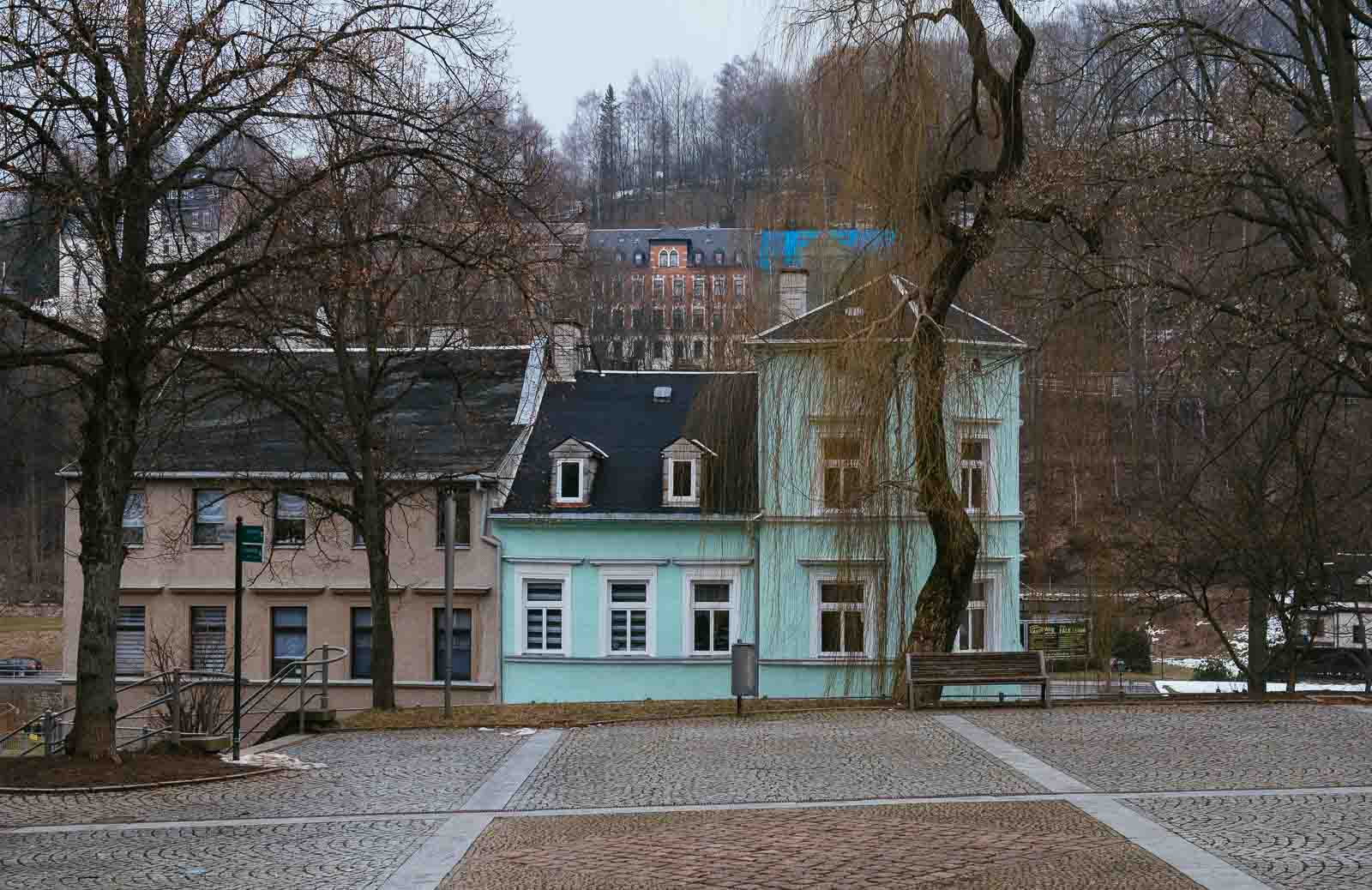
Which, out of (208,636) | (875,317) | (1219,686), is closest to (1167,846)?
(875,317)

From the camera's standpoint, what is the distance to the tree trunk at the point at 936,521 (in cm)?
2128

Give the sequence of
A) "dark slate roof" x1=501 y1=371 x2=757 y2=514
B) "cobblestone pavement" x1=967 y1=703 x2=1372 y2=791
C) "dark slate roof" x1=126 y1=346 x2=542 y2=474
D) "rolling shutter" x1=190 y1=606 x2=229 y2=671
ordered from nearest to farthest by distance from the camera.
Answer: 1. "cobblestone pavement" x1=967 y1=703 x2=1372 y2=791
2. "dark slate roof" x1=501 y1=371 x2=757 y2=514
3. "dark slate roof" x1=126 y1=346 x2=542 y2=474
4. "rolling shutter" x1=190 y1=606 x2=229 y2=671

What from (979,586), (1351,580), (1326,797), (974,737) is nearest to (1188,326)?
(974,737)

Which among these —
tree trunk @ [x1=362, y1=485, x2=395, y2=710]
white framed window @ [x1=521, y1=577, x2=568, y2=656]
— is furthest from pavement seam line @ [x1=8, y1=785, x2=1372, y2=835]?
white framed window @ [x1=521, y1=577, x2=568, y2=656]

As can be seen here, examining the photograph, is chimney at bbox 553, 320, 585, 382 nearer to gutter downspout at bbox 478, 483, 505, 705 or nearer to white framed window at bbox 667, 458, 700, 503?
white framed window at bbox 667, 458, 700, 503

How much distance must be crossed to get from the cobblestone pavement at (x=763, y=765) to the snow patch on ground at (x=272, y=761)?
254 cm

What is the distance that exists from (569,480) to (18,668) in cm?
2884

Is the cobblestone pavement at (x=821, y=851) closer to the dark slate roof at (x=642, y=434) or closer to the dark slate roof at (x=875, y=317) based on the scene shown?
the dark slate roof at (x=875, y=317)

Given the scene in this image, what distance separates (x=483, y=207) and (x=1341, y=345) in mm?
10277

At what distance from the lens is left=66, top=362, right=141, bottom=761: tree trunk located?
1628 cm

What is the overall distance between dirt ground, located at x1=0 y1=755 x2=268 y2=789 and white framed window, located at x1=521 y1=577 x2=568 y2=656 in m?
19.6

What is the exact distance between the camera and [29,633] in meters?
65.7

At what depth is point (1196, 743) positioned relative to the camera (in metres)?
16.5

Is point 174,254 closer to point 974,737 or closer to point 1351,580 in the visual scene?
point 974,737
